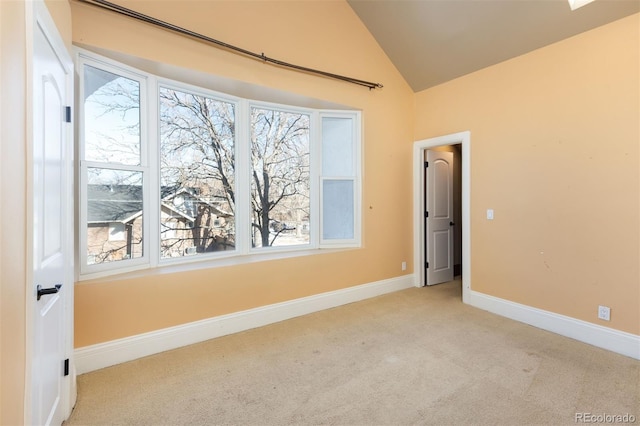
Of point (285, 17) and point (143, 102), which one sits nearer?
point (143, 102)

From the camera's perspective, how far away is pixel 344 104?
3613mm

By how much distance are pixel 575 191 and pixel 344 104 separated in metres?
2.49

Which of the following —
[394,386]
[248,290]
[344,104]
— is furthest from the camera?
[344,104]

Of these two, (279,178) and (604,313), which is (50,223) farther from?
(604,313)

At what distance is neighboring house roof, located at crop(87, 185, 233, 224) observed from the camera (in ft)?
7.68

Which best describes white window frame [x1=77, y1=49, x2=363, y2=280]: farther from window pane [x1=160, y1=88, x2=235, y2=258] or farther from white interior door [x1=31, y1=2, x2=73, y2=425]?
white interior door [x1=31, y1=2, x2=73, y2=425]

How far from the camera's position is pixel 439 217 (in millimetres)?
4531

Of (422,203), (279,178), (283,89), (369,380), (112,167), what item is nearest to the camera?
(369,380)

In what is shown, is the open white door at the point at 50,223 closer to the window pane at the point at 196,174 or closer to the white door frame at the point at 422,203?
the window pane at the point at 196,174

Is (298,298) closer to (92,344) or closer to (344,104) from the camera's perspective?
(92,344)

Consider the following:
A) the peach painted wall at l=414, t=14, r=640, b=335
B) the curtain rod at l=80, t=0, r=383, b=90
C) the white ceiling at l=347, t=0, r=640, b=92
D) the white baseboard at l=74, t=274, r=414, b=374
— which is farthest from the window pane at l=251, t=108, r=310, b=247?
the peach painted wall at l=414, t=14, r=640, b=335

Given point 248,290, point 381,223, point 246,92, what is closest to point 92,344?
point 248,290

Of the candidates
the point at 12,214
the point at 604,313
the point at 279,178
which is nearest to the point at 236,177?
the point at 279,178

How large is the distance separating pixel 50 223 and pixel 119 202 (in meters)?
1.06
